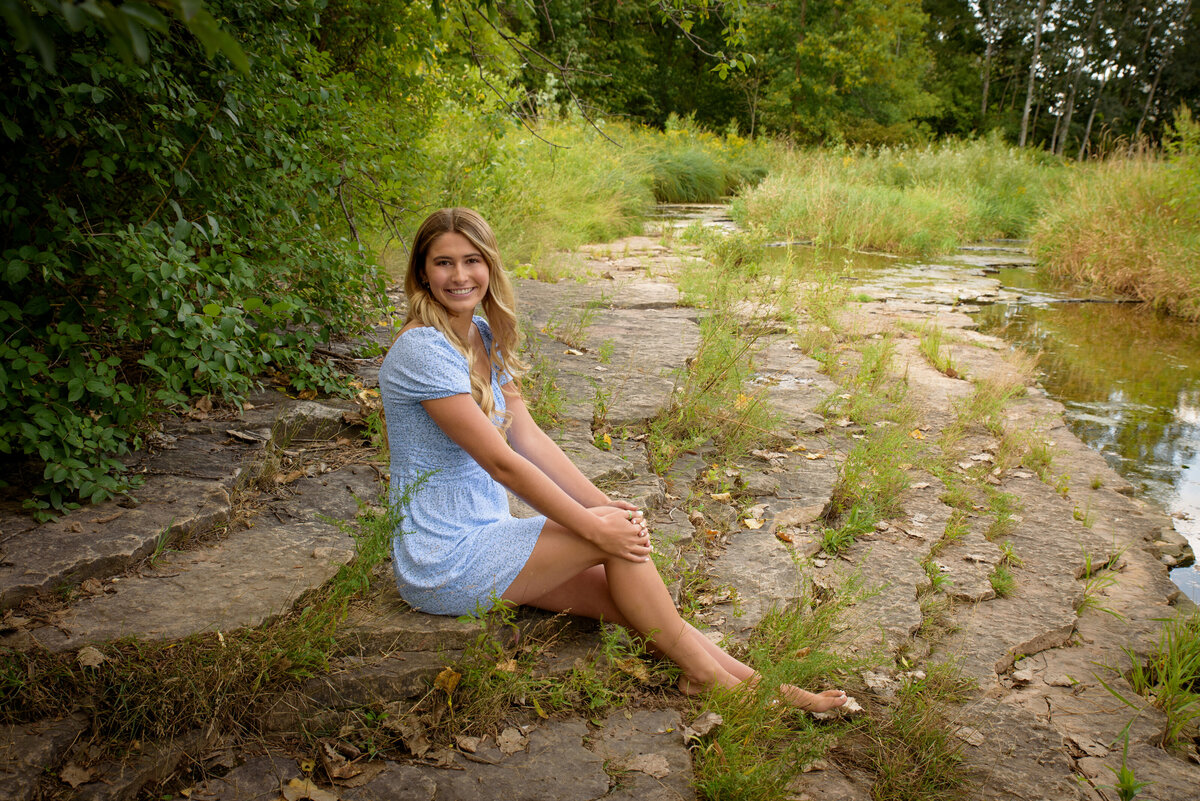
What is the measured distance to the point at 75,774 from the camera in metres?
1.75

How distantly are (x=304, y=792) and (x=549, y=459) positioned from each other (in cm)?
126

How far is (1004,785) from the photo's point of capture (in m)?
2.23

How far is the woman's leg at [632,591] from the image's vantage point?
2.37 m

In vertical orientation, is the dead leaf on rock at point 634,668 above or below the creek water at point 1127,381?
below

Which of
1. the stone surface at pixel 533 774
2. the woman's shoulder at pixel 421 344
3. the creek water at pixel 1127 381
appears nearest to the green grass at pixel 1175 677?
the creek water at pixel 1127 381

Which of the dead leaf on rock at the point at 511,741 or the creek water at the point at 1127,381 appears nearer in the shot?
the dead leaf on rock at the point at 511,741

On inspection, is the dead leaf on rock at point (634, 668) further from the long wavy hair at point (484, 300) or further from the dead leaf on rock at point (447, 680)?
the long wavy hair at point (484, 300)

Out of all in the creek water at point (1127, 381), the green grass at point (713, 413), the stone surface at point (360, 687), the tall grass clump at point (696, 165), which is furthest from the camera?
the tall grass clump at point (696, 165)

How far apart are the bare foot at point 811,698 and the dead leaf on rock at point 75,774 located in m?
1.77

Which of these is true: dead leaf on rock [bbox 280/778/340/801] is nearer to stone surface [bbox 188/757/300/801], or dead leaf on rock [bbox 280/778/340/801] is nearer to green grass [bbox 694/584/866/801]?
stone surface [bbox 188/757/300/801]

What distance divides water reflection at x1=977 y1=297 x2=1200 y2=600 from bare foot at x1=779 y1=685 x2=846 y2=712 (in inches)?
91.6

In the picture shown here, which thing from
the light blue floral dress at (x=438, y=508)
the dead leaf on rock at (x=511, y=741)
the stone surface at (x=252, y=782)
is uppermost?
the light blue floral dress at (x=438, y=508)

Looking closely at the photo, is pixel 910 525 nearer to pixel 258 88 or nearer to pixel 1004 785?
pixel 1004 785

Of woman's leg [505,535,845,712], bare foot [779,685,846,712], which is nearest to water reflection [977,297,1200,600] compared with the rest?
bare foot [779,685,846,712]
